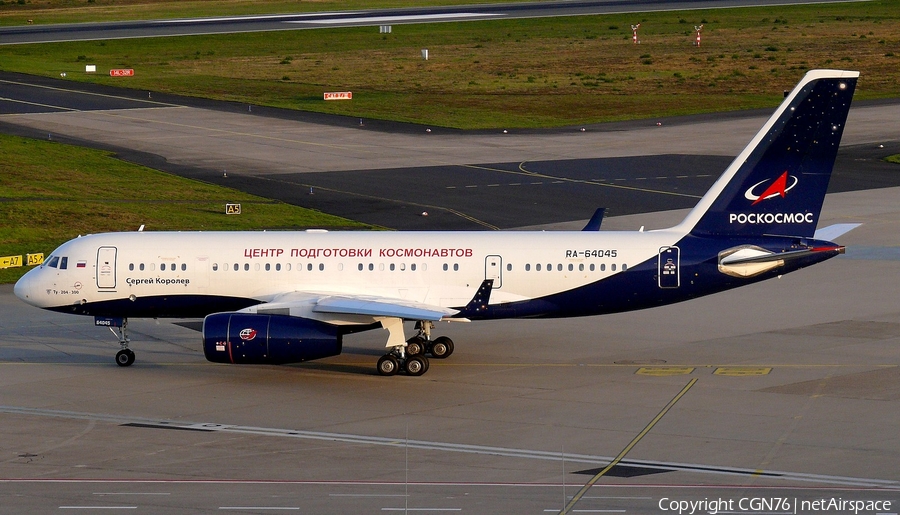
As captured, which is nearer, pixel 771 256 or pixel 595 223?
pixel 771 256

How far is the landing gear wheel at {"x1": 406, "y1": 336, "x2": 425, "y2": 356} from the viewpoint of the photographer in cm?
3712

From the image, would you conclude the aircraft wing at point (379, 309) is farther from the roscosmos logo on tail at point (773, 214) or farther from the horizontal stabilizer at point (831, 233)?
the horizontal stabilizer at point (831, 233)

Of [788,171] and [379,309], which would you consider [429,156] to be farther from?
[379,309]

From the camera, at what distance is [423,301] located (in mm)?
37281

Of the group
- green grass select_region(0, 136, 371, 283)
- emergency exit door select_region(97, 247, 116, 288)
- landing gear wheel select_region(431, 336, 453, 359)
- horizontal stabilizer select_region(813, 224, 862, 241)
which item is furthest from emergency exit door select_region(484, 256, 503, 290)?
green grass select_region(0, 136, 371, 283)

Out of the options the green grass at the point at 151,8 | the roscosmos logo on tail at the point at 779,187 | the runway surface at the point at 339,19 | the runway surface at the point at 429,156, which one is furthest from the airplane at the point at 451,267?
the green grass at the point at 151,8

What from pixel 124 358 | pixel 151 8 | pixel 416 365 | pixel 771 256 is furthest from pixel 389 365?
pixel 151 8

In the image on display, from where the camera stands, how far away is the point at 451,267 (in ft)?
122

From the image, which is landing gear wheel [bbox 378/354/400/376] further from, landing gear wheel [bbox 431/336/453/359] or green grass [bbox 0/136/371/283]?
green grass [bbox 0/136/371/283]

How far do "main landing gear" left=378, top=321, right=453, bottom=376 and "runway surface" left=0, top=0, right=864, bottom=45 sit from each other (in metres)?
115

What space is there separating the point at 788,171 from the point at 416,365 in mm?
12681

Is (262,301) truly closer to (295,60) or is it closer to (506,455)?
(506,455)

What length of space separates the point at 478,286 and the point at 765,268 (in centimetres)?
861

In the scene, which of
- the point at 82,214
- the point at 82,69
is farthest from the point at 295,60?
the point at 82,214
